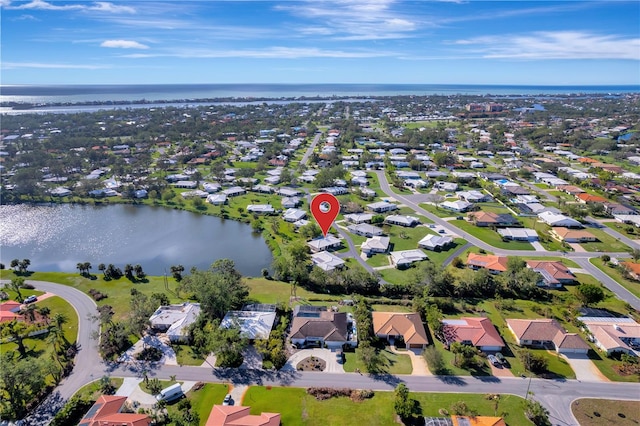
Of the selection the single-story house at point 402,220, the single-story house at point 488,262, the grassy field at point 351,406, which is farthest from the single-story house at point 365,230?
the grassy field at point 351,406

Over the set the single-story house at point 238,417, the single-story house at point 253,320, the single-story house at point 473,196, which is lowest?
the single-story house at point 238,417

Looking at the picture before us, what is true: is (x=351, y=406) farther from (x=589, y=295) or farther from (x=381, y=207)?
(x=381, y=207)

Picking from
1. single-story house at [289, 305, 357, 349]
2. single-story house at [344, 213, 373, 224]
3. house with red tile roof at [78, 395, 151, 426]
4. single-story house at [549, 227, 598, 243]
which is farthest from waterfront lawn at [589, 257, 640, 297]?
house with red tile roof at [78, 395, 151, 426]

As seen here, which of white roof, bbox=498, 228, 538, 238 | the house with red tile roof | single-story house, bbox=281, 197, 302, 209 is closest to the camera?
the house with red tile roof

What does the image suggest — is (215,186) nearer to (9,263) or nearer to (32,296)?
(9,263)

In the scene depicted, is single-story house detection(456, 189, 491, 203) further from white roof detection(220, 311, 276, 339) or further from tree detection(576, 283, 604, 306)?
white roof detection(220, 311, 276, 339)

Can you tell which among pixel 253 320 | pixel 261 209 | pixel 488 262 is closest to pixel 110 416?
pixel 253 320

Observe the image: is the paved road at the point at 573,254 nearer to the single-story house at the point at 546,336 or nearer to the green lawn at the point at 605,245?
the green lawn at the point at 605,245
